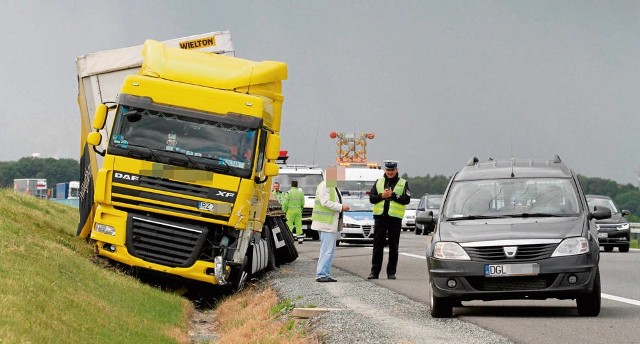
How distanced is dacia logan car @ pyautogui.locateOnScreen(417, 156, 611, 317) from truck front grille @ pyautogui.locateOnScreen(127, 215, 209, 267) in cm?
471

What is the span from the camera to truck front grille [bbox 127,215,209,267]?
736 inches

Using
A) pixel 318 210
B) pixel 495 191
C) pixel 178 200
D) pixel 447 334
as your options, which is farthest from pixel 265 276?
pixel 447 334

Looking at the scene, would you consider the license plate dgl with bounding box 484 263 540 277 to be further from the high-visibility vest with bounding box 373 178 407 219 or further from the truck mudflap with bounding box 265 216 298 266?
the truck mudflap with bounding box 265 216 298 266

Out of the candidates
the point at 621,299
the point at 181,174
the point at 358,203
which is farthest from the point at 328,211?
the point at 358,203

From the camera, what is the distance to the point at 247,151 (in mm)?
18656

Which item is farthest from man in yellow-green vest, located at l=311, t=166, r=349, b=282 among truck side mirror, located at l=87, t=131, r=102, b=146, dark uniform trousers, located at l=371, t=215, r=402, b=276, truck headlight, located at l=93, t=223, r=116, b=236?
truck side mirror, located at l=87, t=131, r=102, b=146

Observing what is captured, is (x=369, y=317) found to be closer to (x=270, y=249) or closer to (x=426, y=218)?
(x=426, y=218)

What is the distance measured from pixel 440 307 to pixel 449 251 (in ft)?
2.26

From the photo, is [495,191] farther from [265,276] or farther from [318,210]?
[265,276]

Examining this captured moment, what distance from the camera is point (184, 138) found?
18.7 meters

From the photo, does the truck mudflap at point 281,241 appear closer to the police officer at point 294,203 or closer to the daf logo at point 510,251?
the police officer at point 294,203

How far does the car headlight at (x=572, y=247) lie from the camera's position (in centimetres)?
1382

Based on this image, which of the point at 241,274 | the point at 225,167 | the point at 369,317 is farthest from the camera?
the point at 241,274

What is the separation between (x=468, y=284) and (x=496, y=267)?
0.37 meters
